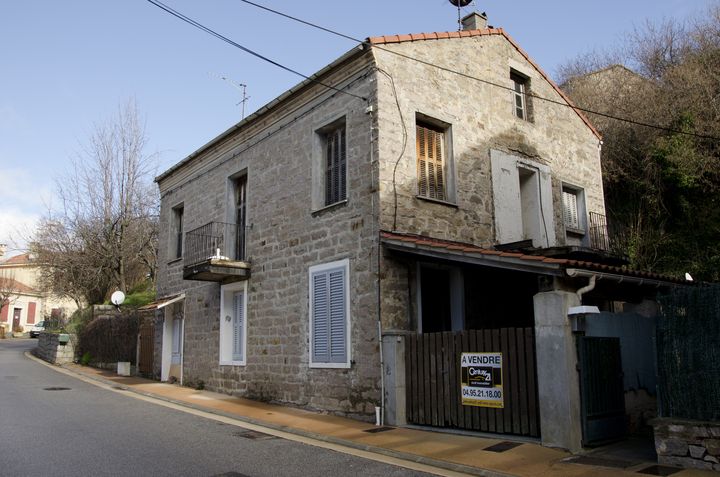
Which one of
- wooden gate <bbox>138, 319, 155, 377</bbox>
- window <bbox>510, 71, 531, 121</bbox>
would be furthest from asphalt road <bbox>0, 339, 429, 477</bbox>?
window <bbox>510, 71, 531, 121</bbox>

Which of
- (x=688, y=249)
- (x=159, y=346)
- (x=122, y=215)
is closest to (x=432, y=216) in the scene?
(x=688, y=249)

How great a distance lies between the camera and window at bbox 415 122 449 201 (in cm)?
1144

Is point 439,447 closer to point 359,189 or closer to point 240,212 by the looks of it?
point 359,189

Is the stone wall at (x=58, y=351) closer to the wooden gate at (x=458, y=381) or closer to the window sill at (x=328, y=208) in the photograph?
the window sill at (x=328, y=208)

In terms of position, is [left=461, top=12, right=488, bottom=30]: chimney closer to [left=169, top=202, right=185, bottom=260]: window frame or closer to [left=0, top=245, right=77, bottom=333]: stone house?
[left=169, top=202, right=185, bottom=260]: window frame

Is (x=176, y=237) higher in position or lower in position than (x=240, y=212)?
lower

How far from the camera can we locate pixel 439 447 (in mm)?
7816

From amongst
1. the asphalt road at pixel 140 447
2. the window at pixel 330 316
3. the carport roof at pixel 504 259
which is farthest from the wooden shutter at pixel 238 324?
the carport roof at pixel 504 259

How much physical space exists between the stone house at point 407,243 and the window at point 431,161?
0.11 ft

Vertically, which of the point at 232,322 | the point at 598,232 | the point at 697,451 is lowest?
the point at 697,451

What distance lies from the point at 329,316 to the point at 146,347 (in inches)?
394

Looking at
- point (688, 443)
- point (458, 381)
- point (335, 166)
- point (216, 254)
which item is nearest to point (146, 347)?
point (216, 254)

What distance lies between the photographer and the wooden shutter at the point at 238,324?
1392cm

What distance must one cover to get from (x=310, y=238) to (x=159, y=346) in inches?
324
